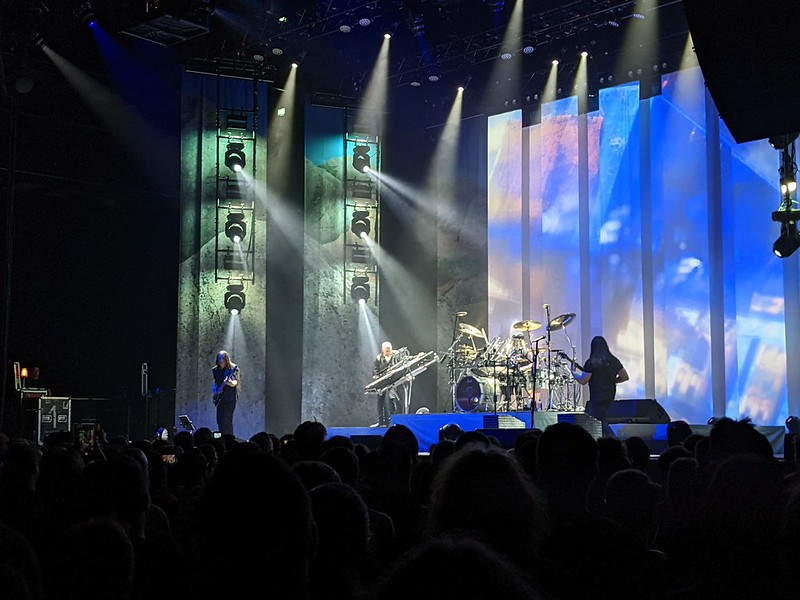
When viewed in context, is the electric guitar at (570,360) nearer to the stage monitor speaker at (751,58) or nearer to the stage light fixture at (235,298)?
the stage light fixture at (235,298)

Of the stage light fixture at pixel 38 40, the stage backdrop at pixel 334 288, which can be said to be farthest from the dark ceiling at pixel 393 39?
the stage backdrop at pixel 334 288

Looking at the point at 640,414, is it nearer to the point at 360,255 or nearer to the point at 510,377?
the point at 510,377

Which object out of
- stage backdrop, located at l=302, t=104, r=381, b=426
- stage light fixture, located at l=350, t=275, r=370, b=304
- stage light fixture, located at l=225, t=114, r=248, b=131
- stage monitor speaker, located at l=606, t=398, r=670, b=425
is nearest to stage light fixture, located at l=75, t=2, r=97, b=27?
stage light fixture, located at l=225, t=114, r=248, b=131

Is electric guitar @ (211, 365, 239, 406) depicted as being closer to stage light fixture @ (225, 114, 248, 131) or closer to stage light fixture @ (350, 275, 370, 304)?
stage light fixture @ (350, 275, 370, 304)

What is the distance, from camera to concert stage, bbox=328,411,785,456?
11.1 m

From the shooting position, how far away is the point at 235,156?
1648 centimetres

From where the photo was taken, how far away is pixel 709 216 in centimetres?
1502

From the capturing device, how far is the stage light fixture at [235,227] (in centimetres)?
1623

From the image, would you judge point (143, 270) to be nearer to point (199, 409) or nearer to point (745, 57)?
point (199, 409)

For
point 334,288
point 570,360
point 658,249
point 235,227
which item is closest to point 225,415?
point 235,227

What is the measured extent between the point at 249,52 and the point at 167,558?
15237 millimetres

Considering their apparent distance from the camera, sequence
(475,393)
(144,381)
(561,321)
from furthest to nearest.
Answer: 1. (144,381)
2. (475,393)
3. (561,321)

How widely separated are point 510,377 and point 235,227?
18.4 ft

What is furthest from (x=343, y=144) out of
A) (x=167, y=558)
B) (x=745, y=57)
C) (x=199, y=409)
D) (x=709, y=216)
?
(x=167, y=558)
